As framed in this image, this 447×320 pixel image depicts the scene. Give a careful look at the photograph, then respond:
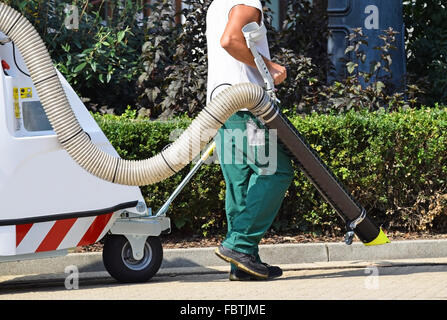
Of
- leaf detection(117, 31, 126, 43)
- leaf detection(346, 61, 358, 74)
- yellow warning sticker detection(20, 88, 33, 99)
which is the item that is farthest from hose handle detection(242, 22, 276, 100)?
leaf detection(117, 31, 126, 43)

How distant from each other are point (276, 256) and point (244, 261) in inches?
41.4

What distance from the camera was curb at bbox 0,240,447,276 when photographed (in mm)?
6852

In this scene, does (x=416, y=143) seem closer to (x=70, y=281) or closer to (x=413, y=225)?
(x=413, y=225)

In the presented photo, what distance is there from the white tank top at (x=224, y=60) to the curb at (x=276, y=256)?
1430mm

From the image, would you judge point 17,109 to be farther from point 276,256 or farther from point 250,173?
point 276,256

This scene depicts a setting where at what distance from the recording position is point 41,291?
239 inches

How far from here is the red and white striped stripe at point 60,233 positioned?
5707 mm

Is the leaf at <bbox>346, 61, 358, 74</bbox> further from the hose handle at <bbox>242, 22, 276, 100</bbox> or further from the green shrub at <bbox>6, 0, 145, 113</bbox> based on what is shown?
the hose handle at <bbox>242, 22, 276, 100</bbox>

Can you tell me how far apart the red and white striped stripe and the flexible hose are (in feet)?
1.11

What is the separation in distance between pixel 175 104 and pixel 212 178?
5.28 ft

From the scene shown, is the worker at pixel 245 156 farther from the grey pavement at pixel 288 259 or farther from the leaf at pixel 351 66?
the leaf at pixel 351 66

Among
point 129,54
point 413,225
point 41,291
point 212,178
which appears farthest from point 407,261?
point 129,54

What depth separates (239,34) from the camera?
19.6 ft

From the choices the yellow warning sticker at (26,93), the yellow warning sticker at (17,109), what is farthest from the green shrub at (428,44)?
the yellow warning sticker at (17,109)
